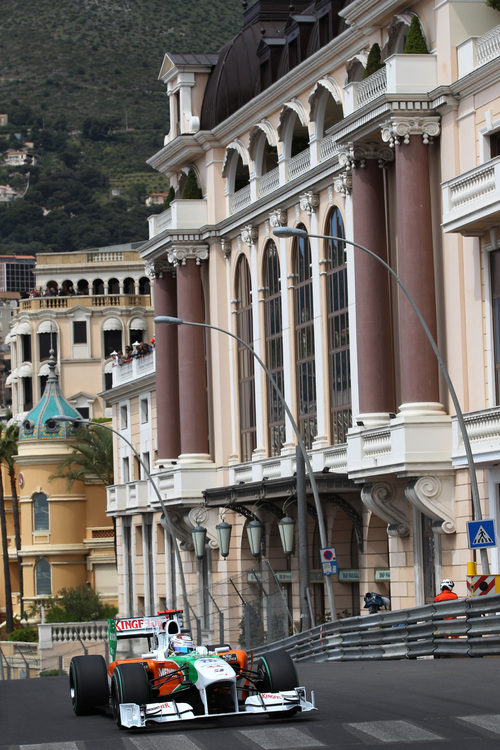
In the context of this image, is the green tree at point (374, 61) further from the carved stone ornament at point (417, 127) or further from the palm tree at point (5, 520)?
the palm tree at point (5, 520)

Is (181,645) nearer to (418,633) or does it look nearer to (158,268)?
(418,633)

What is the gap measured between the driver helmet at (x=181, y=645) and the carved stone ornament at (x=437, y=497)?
52.3 ft

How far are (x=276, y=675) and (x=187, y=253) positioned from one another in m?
37.1

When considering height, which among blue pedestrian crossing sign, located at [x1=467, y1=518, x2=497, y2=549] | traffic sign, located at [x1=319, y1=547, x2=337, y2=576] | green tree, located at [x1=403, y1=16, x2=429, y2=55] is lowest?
traffic sign, located at [x1=319, y1=547, x2=337, y2=576]

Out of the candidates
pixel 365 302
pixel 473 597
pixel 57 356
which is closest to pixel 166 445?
pixel 365 302

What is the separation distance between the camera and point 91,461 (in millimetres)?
82188

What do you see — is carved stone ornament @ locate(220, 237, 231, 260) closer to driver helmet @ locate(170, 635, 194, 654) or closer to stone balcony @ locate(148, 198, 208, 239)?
stone balcony @ locate(148, 198, 208, 239)

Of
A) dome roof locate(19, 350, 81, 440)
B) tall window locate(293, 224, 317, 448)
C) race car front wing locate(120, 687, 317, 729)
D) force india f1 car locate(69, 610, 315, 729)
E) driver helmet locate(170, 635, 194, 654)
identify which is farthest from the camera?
dome roof locate(19, 350, 81, 440)

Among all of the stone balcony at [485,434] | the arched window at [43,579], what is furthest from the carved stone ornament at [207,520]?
the arched window at [43,579]

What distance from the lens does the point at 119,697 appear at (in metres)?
19.8

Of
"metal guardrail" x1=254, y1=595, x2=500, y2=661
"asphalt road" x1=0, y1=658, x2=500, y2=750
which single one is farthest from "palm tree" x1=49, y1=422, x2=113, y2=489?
"asphalt road" x1=0, y1=658, x2=500, y2=750

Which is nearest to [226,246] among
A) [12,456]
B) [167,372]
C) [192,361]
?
[192,361]

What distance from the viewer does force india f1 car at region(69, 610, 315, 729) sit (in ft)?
64.4

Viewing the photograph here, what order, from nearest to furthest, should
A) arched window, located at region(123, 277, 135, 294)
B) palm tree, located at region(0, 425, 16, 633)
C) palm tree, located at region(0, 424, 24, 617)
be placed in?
palm tree, located at region(0, 425, 16, 633) → palm tree, located at region(0, 424, 24, 617) → arched window, located at region(123, 277, 135, 294)
